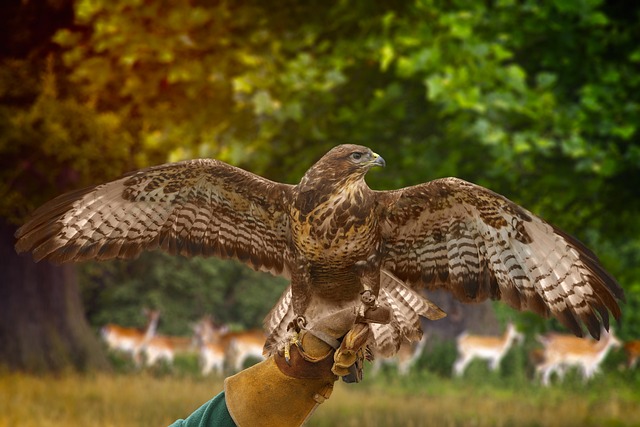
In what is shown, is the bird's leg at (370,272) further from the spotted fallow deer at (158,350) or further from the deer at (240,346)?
the spotted fallow deer at (158,350)

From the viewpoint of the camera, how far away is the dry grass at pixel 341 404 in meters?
9.65

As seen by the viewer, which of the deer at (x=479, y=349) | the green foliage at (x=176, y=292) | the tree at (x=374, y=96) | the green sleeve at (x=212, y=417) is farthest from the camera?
the green foliage at (x=176, y=292)

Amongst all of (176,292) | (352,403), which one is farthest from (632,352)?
(176,292)

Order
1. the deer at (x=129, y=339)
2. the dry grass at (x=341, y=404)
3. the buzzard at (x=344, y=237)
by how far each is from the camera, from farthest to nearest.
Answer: the deer at (x=129, y=339), the dry grass at (x=341, y=404), the buzzard at (x=344, y=237)

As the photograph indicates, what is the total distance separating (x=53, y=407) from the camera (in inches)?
388

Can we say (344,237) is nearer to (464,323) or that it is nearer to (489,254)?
(489,254)

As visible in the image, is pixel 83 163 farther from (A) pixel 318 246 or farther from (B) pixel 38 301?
(A) pixel 318 246

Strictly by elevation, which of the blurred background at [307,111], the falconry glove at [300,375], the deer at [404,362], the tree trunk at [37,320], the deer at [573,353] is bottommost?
the deer at [404,362]

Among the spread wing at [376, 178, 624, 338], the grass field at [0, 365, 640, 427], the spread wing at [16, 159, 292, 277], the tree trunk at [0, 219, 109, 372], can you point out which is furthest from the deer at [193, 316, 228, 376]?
the spread wing at [376, 178, 624, 338]

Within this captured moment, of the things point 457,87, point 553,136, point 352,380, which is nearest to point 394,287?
point 352,380

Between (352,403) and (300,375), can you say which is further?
(352,403)

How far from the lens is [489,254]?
12.9ft

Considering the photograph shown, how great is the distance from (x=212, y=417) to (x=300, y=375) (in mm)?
316

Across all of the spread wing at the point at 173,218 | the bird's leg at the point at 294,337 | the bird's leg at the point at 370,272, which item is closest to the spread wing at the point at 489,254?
the bird's leg at the point at 370,272
